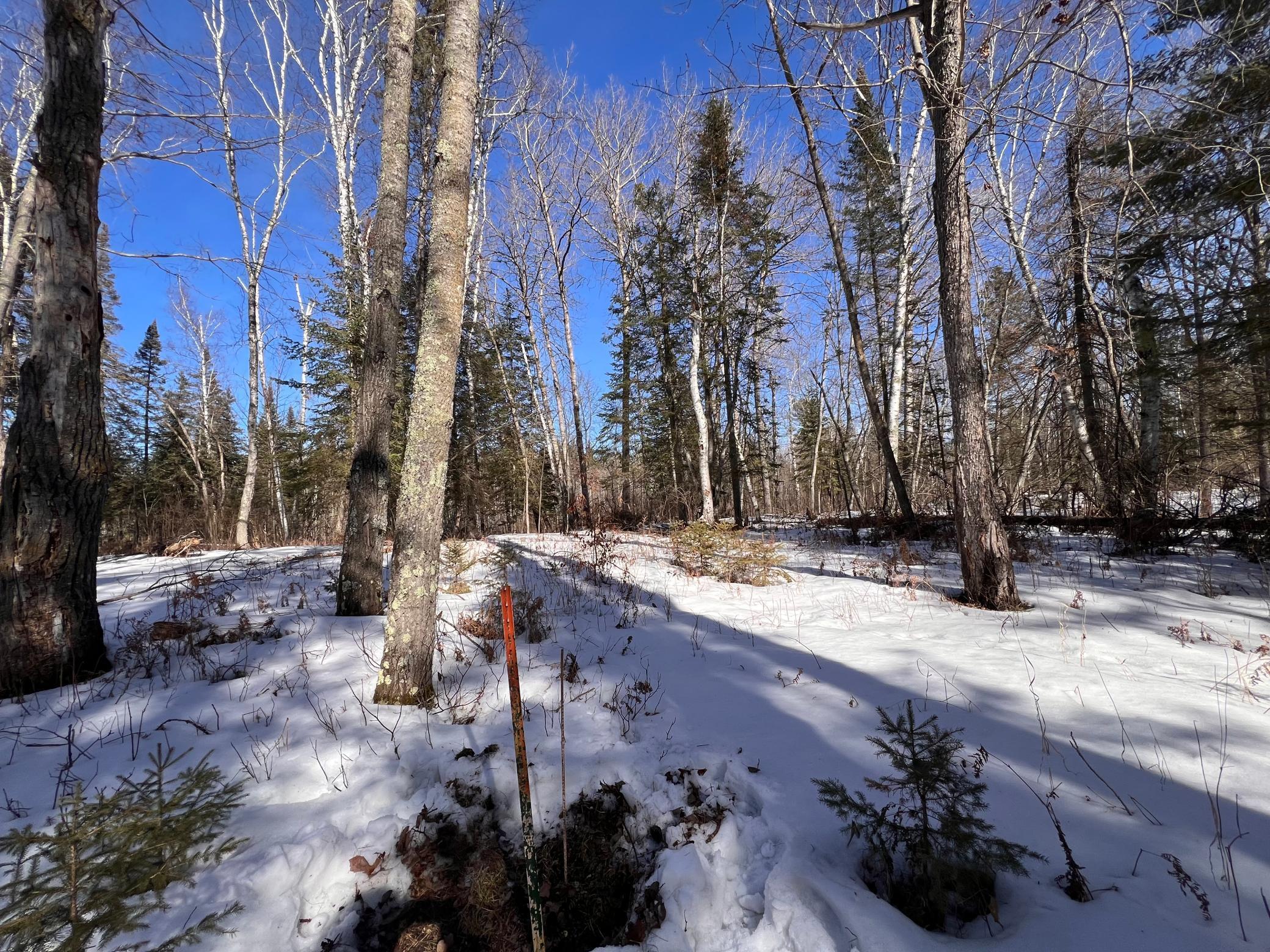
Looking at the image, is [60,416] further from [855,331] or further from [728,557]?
[855,331]

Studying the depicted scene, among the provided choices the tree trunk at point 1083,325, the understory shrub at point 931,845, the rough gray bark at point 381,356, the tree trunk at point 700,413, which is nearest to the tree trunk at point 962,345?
the tree trunk at point 1083,325

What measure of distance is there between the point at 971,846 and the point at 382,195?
662 cm

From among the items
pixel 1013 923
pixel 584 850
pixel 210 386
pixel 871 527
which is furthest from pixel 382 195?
pixel 210 386

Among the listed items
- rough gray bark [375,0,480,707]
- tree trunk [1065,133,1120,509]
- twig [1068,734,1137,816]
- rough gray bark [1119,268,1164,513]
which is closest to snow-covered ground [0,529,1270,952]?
twig [1068,734,1137,816]

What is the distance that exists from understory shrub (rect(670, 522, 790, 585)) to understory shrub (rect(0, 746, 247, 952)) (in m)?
5.51

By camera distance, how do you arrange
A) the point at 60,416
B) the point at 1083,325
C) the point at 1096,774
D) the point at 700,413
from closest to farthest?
the point at 1096,774 < the point at 60,416 < the point at 1083,325 < the point at 700,413

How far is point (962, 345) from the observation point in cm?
470

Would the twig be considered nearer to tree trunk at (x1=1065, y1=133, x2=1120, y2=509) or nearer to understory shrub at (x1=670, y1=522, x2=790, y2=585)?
understory shrub at (x1=670, y1=522, x2=790, y2=585)

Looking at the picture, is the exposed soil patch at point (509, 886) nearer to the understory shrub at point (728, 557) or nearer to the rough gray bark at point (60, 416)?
the rough gray bark at point (60, 416)

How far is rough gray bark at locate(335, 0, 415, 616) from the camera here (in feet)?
14.6

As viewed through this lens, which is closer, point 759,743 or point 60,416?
point 759,743

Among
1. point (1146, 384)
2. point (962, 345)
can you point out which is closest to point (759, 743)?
point (962, 345)

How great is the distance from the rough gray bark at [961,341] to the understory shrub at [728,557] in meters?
2.16

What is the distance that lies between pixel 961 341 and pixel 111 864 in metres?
6.58
